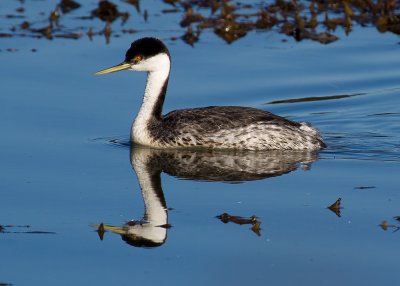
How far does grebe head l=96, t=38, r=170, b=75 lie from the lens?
47.7 ft

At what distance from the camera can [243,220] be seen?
11047mm

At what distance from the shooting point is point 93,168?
13234 millimetres

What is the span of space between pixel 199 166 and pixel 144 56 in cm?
181

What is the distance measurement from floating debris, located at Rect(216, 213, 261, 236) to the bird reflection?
1.74 ft

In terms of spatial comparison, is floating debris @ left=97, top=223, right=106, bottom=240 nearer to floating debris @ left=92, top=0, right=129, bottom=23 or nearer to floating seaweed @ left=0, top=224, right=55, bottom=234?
floating seaweed @ left=0, top=224, right=55, bottom=234

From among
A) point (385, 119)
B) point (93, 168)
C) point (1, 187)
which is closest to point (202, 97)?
point (385, 119)

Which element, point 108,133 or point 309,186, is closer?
point 309,186

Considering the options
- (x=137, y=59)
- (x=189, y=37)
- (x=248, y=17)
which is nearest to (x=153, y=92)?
(x=137, y=59)

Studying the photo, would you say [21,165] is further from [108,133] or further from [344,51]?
[344,51]

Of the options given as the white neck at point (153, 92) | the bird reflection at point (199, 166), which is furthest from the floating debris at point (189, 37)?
the bird reflection at point (199, 166)

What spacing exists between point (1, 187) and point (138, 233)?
2.06 meters

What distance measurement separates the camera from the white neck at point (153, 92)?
1458 cm

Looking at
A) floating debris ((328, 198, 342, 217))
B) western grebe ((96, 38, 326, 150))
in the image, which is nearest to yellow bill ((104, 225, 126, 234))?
floating debris ((328, 198, 342, 217))

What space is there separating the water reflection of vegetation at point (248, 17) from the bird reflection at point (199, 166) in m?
5.57
